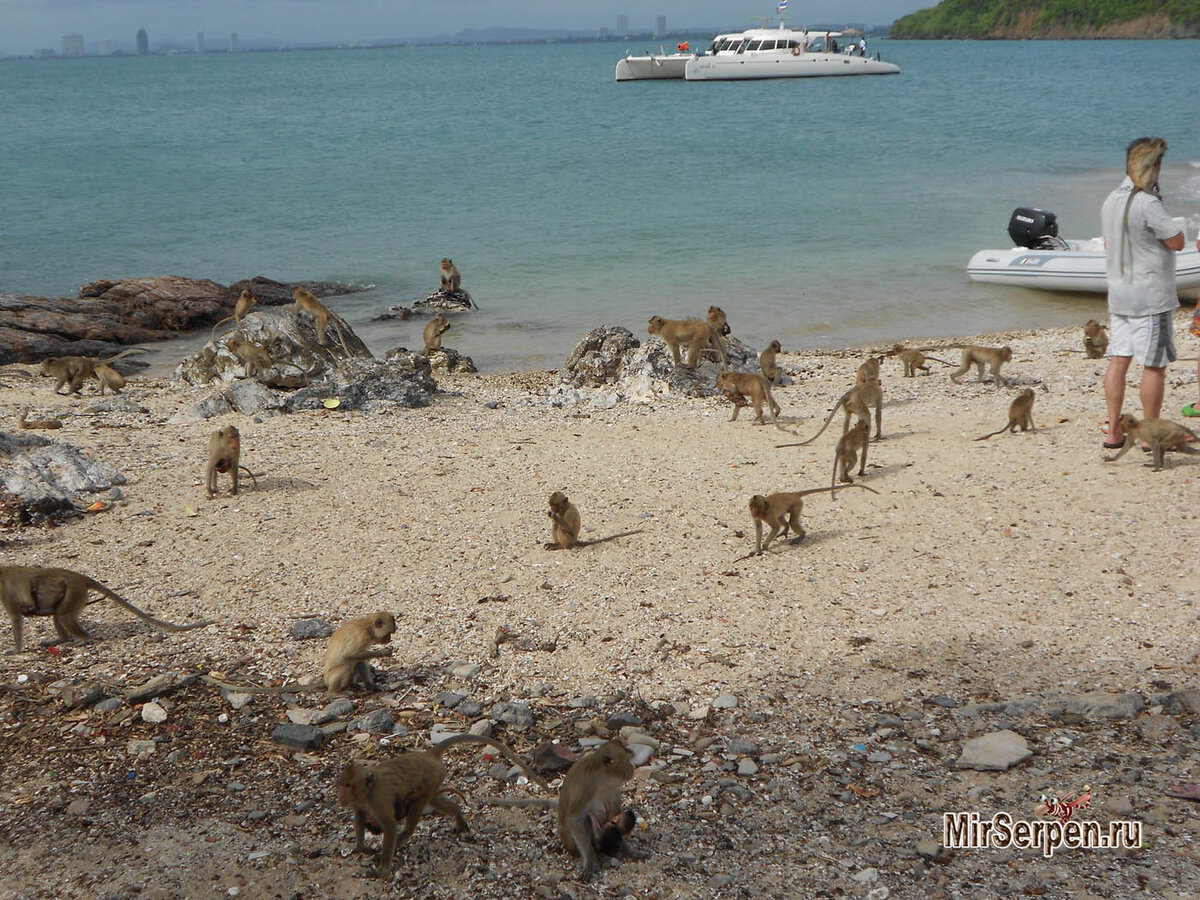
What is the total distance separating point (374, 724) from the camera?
4.99 metres

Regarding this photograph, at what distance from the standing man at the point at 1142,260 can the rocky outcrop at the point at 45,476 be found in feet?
24.6

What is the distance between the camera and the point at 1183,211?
84.0 feet

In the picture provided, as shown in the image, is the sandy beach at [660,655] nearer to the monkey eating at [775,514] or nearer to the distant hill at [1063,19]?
the monkey eating at [775,514]

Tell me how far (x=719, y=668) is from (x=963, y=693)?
118 centimetres

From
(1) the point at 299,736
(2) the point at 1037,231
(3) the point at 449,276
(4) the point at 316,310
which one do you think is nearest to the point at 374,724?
(1) the point at 299,736

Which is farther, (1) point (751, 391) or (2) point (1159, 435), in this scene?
(1) point (751, 391)

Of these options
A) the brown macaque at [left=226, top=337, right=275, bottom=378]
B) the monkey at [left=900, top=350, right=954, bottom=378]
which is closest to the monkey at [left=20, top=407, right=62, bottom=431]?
the brown macaque at [left=226, top=337, right=275, bottom=378]

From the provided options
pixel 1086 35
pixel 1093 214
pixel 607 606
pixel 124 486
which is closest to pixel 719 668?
pixel 607 606

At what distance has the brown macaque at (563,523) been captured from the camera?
6746 millimetres

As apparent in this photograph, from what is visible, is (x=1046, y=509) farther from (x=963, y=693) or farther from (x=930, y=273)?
(x=930, y=273)

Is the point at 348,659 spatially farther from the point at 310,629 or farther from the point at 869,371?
the point at 869,371

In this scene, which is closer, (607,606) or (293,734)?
(293,734)

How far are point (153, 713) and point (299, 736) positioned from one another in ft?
2.57

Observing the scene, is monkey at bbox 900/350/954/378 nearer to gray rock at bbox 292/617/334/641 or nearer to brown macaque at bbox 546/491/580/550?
brown macaque at bbox 546/491/580/550
